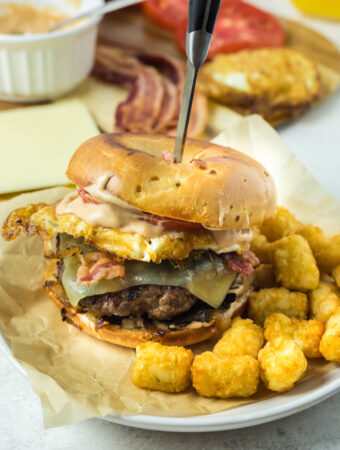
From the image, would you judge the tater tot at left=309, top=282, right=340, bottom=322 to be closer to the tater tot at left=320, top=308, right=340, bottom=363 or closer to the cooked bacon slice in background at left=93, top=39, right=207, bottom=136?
the tater tot at left=320, top=308, right=340, bottom=363

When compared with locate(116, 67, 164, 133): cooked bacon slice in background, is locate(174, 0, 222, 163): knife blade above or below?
above

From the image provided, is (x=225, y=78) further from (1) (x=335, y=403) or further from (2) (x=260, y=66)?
(1) (x=335, y=403)

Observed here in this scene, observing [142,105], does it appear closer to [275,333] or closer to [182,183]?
[182,183]

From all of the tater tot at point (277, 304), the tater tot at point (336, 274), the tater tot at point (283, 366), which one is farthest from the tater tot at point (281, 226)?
the tater tot at point (283, 366)

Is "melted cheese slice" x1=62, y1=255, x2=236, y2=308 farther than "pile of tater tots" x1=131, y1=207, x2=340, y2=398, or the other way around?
"melted cheese slice" x1=62, y1=255, x2=236, y2=308

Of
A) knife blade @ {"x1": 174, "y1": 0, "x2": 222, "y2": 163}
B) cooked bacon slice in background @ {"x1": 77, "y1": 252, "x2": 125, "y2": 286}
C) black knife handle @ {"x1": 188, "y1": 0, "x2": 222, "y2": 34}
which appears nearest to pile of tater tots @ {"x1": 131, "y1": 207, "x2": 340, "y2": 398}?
cooked bacon slice in background @ {"x1": 77, "y1": 252, "x2": 125, "y2": 286}

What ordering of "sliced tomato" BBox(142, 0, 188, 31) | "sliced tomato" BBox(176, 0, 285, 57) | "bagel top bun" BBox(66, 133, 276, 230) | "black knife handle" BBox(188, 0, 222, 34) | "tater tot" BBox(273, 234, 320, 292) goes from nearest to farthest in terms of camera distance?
"black knife handle" BBox(188, 0, 222, 34) < "bagel top bun" BBox(66, 133, 276, 230) < "tater tot" BBox(273, 234, 320, 292) < "sliced tomato" BBox(176, 0, 285, 57) < "sliced tomato" BBox(142, 0, 188, 31)

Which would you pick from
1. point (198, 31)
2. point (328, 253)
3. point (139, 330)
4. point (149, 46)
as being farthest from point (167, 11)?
point (139, 330)
